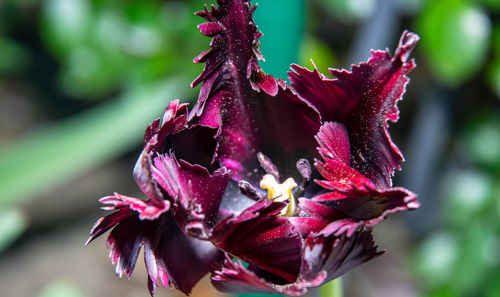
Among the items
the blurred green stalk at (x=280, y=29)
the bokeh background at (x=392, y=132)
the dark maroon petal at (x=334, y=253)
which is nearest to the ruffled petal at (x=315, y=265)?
the dark maroon petal at (x=334, y=253)

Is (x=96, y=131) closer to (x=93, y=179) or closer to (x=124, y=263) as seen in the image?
(x=93, y=179)

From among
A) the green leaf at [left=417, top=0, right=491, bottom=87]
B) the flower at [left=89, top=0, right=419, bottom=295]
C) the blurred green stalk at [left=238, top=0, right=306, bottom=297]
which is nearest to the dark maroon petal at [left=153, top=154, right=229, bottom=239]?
the flower at [left=89, top=0, right=419, bottom=295]

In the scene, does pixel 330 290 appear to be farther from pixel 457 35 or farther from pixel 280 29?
pixel 457 35

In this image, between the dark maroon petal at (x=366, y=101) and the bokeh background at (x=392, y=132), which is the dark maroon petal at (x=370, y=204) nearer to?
the dark maroon petal at (x=366, y=101)

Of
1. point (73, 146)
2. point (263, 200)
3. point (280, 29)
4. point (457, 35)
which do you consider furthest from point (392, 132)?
point (263, 200)

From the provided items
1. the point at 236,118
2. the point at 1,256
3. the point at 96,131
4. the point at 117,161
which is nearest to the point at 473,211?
the point at 96,131

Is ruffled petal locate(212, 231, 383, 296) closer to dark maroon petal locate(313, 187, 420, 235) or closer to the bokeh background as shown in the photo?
dark maroon petal locate(313, 187, 420, 235)
